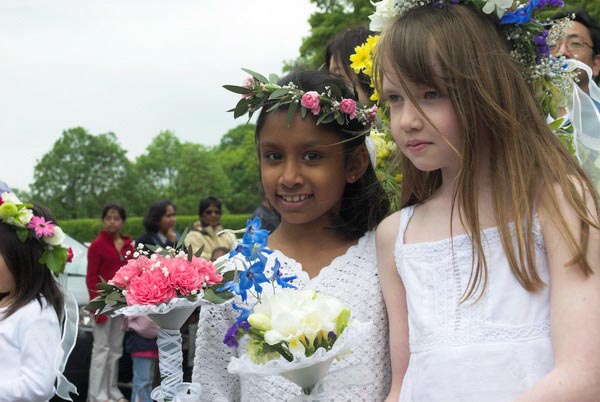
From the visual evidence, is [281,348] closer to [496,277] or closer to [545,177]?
[496,277]

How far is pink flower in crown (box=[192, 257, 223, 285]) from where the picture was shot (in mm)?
2488

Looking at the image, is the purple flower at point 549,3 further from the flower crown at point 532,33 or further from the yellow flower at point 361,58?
the yellow flower at point 361,58

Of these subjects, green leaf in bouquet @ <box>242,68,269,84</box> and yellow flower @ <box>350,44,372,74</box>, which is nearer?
green leaf in bouquet @ <box>242,68,269,84</box>

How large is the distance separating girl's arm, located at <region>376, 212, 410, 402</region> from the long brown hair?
10.9 inches

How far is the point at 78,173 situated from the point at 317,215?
65.8 m

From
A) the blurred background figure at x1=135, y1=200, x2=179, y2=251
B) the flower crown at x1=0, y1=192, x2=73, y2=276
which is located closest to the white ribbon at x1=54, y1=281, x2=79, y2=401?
the flower crown at x1=0, y1=192, x2=73, y2=276

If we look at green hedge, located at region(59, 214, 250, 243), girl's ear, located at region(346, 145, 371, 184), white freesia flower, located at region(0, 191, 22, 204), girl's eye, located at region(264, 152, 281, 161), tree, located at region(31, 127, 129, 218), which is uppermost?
girl's eye, located at region(264, 152, 281, 161)

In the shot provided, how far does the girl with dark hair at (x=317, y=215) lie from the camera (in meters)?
2.68

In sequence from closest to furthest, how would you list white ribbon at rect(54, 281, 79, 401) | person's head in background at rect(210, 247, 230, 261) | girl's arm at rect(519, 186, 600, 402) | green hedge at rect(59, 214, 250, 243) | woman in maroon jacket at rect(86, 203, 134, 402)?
1. girl's arm at rect(519, 186, 600, 402)
2. white ribbon at rect(54, 281, 79, 401)
3. woman in maroon jacket at rect(86, 203, 134, 402)
4. person's head in background at rect(210, 247, 230, 261)
5. green hedge at rect(59, 214, 250, 243)

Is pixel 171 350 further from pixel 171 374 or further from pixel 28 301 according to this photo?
pixel 28 301

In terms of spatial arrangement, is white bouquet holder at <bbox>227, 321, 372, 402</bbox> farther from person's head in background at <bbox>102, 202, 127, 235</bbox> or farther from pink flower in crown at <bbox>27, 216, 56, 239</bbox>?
person's head in background at <bbox>102, 202, 127, 235</bbox>

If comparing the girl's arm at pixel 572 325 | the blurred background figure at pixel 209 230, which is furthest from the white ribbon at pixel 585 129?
the blurred background figure at pixel 209 230

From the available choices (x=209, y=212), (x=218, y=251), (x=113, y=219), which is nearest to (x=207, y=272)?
(x=218, y=251)

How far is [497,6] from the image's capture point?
236 centimetres
